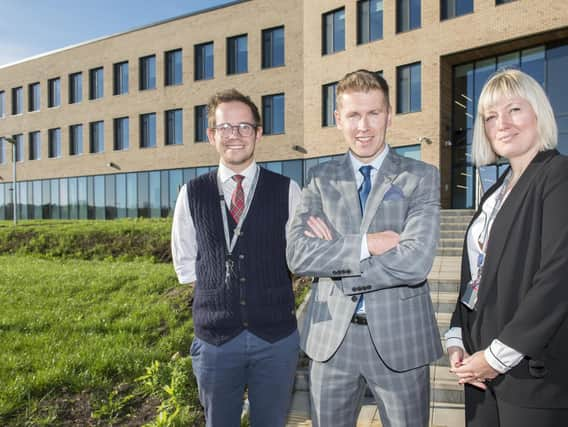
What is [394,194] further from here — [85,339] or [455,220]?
[455,220]

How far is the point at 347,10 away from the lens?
20344mm

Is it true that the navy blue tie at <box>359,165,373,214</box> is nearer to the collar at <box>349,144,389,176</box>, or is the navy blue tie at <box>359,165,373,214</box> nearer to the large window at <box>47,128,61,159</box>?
the collar at <box>349,144,389,176</box>

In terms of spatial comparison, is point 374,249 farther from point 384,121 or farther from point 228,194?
point 228,194

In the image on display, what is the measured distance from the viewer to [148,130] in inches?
1124

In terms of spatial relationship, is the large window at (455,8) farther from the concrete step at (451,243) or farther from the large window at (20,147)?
the large window at (20,147)

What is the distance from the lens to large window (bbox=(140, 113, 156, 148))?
28250 millimetres

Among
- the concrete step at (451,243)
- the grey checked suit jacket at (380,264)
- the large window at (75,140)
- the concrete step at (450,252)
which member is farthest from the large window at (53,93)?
the grey checked suit jacket at (380,264)

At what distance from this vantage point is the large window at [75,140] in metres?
31.9

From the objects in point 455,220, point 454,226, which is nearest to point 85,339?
point 454,226

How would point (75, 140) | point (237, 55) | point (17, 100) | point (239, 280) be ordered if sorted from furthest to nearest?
point (17, 100), point (75, 140), point (237, 55), point (239, 280)

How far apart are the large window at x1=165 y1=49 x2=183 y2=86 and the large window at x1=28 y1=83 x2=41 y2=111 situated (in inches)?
540

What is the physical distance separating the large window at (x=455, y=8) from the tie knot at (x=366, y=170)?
17.9 metres

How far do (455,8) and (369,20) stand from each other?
12.5 ft

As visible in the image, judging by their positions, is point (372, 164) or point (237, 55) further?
point (237, 55)
